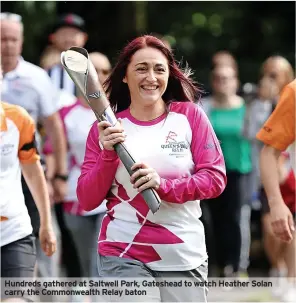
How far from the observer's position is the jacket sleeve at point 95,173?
523 centimetres

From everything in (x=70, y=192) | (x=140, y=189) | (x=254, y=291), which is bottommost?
(x=254, y=291)

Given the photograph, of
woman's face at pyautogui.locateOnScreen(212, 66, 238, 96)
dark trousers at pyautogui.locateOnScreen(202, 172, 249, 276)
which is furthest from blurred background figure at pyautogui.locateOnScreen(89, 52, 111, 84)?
woman's face at pyautogui.locateOnScreen(212, 66, 238, 96)

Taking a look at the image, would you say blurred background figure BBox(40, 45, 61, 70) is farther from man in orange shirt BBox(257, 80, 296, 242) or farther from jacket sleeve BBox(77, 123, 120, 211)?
jacket sleeve BBox(77, 123, 120, 211)

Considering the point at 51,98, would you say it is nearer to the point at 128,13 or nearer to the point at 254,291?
the point at 254,291

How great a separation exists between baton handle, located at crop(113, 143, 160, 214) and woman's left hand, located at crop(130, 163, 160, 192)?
26 mm

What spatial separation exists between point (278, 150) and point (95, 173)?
4.54 feet

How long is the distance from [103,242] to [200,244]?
0.52 metres

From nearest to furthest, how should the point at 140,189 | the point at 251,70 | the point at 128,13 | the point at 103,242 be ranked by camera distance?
the point at 140,189, the point at 103,242, the point at 128,13, the point at 251,70

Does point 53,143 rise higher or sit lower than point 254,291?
higher

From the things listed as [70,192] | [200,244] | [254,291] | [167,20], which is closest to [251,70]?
[167,20]

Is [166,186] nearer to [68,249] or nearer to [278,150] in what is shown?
[278,150]

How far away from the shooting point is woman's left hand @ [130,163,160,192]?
5.07 metres

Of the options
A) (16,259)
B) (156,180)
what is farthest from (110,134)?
(16,259)

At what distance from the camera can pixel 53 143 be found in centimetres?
824
